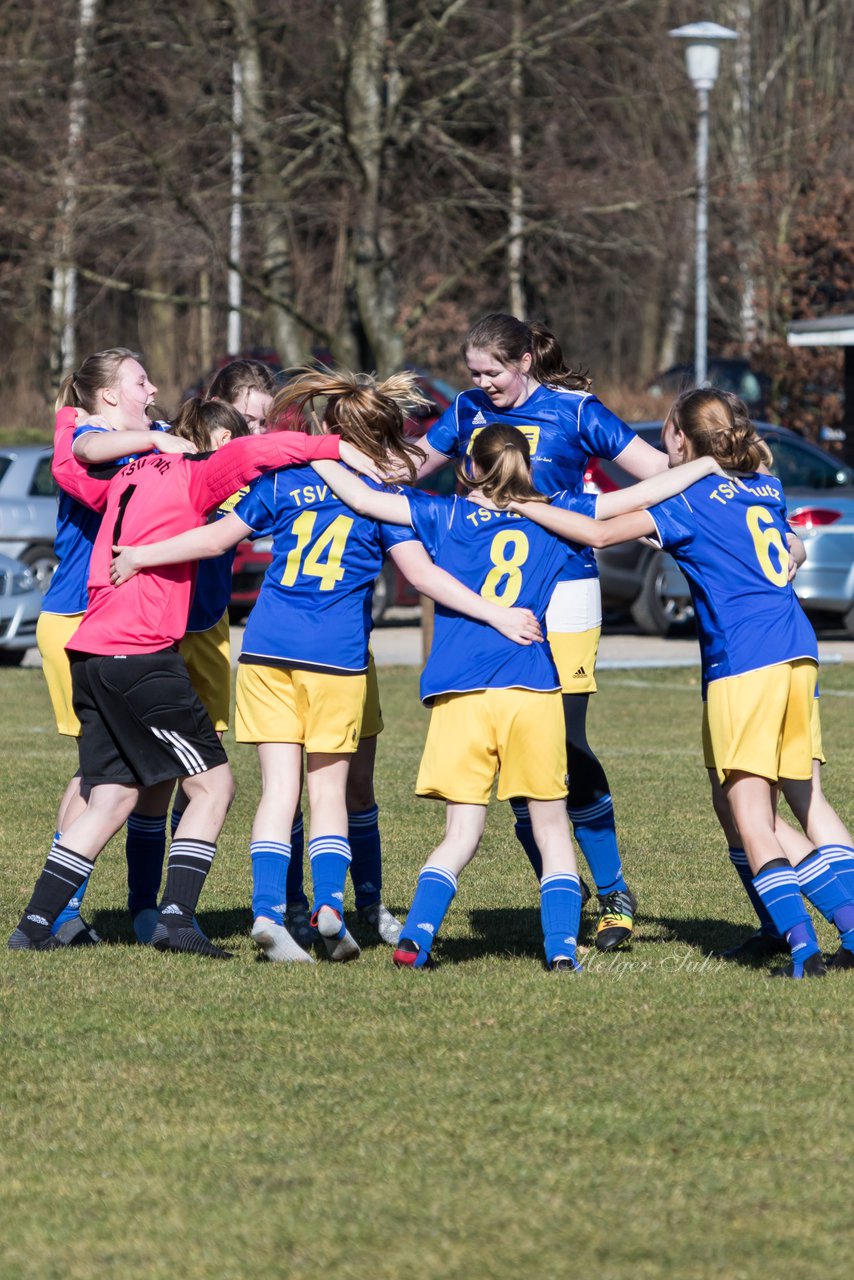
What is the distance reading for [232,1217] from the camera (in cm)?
387

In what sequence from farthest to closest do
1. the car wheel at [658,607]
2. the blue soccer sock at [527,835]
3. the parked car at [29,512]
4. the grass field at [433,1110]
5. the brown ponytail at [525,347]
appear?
the parked car at [29,512]
the car wheel at [658,607]
the blue soccer sock at [527,835]
the brown ponytail at [525,347]
the grass field at [433,1110]

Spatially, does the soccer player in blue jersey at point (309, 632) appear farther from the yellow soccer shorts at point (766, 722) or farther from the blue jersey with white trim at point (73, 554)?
the yellow soccer shorts at point (766, 722)

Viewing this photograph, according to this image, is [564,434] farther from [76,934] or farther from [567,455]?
[76,934]

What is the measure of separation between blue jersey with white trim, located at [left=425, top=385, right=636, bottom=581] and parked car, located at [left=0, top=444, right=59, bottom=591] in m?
13.0

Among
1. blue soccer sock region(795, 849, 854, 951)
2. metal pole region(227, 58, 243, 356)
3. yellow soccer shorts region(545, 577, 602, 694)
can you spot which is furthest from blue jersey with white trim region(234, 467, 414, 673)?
metal pole region(227, 58, 243, 356)

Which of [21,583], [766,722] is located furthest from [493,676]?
[21,583]

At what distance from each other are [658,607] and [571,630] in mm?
11771

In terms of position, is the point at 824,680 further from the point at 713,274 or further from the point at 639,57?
the point at 713,274

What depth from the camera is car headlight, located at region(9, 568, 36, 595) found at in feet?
53.8

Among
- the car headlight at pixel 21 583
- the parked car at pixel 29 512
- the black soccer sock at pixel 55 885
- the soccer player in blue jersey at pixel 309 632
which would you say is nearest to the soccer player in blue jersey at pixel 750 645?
the soccer player in blue jersey at pixel 309 632

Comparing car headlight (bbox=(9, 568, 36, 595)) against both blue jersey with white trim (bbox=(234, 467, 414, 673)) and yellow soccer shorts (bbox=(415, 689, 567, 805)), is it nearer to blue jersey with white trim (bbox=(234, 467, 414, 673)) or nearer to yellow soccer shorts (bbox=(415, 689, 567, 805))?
blue jersey with white trim (bbox=(234, 467, 414, 673))

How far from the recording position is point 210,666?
21.5 feet

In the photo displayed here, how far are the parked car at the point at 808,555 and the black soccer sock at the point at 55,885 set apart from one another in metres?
10.9

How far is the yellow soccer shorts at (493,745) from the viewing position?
227 inches
